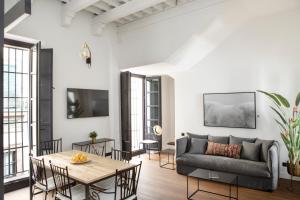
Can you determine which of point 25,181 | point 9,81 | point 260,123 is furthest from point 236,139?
point 9,81

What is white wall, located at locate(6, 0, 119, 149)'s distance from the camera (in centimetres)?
463

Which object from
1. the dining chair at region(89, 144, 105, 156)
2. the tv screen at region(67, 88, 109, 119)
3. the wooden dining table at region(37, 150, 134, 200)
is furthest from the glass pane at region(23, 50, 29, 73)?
the dining chair at region(89, 144, 105, 156)

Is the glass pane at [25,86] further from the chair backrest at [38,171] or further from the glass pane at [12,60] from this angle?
the chair backrest at [38,171]

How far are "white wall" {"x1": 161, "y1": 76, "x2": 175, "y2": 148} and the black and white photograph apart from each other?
201cm

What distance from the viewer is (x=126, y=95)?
6.23 metres

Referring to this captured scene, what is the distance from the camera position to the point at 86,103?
5414 mm

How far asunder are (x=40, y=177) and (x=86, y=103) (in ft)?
7.44

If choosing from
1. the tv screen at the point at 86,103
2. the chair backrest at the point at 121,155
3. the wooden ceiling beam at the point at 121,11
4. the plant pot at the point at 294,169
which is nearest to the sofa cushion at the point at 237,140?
the plant pot at the point at 294,169

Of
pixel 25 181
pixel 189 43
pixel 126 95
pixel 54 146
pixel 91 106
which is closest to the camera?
pixel 25 181

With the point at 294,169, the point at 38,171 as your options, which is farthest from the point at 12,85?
the point at 294,169

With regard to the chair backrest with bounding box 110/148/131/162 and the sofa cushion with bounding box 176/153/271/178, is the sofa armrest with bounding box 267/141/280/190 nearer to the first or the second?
the sofa cushion with bounding box 176/153/271/178

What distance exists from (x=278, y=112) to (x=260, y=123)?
1.51ft

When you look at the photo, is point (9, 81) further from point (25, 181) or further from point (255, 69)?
point (255, 69)

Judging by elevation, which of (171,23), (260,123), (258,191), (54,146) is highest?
(171,23)
